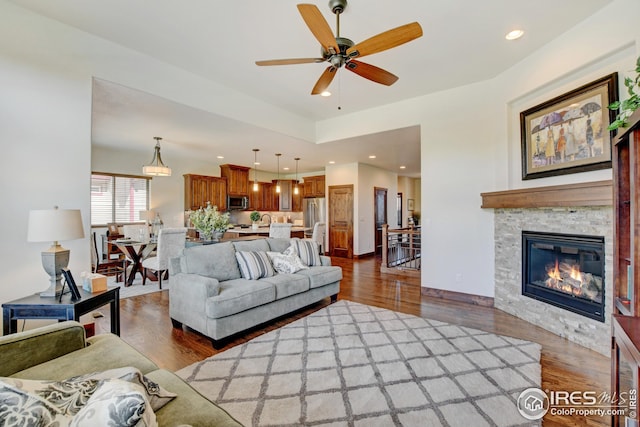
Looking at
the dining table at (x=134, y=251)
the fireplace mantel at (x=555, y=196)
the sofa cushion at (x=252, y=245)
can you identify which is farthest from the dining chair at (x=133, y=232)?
the fireplace mantel at (x=555, y=196)

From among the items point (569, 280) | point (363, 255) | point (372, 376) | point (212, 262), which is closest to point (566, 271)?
point (569, 280)

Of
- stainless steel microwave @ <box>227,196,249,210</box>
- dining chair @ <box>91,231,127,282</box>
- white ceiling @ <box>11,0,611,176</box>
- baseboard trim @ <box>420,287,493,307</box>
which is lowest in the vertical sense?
baseboard trim @ <box>420,287,493,307</box>

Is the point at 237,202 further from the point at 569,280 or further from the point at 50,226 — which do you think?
the point at 569,280

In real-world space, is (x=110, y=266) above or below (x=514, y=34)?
below

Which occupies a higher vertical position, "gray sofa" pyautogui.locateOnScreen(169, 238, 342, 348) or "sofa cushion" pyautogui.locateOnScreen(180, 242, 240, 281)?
"sofa cushion" pyautogui.locateOnScreen(180, 242, 240, 281)

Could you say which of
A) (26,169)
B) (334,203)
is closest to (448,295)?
(334,203)

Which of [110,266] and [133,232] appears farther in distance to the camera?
[133,232]

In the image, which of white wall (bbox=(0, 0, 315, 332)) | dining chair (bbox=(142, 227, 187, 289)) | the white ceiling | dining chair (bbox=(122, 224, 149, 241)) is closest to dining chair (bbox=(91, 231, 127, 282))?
dining chair (bbox=(142, 227, 187, 289))

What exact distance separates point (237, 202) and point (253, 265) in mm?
5276

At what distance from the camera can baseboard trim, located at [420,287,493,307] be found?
3891 mm

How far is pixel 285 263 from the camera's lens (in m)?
3.81

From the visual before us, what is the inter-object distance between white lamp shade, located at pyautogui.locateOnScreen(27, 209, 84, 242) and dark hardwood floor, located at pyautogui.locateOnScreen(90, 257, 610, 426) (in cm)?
129

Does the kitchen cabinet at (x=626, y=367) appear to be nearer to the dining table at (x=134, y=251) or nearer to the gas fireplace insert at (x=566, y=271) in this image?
the gas fireplace insert at (x=566, y=271)

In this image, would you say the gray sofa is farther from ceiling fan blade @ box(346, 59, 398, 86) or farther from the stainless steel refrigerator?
the stainless steel refrigerator
